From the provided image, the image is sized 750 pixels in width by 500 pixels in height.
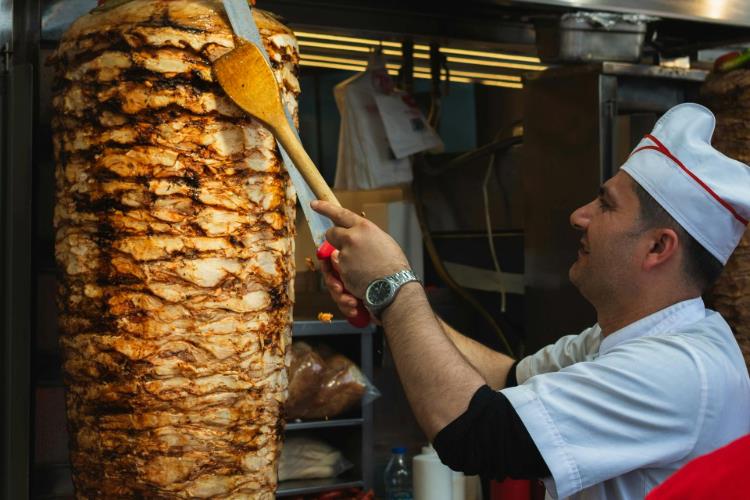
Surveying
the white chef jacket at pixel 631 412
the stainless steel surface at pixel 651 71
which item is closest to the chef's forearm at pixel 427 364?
the white chef jacket at pixel 631 412

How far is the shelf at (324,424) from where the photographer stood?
3.53m

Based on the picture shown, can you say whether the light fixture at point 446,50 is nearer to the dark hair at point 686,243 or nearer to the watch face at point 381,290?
the dark hair at point 686,243

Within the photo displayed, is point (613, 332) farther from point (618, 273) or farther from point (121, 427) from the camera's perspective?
point (121, 427)

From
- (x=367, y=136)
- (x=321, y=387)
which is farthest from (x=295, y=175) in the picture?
(x=367, y=136)

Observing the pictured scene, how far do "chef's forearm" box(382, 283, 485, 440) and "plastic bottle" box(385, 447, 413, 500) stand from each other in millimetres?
1995

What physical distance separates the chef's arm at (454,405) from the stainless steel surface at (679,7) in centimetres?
156

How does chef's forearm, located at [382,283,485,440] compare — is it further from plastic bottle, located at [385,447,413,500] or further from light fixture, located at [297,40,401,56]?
light fixture, located at [297,40,401,56]

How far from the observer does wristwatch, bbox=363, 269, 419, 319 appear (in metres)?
2.06

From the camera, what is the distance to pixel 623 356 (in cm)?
→ 206

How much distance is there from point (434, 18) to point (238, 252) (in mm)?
2084

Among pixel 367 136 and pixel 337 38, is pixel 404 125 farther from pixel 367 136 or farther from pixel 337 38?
pixel 337 38

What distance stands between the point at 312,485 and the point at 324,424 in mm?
227

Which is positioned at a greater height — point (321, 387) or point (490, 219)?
point (490, 219)

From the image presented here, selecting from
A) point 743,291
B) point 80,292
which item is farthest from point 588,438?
point 743,291
